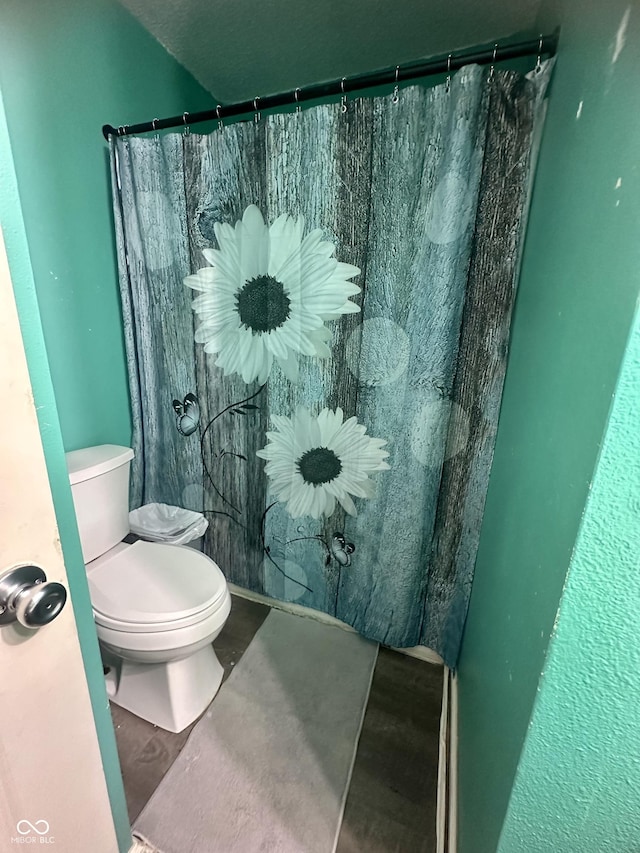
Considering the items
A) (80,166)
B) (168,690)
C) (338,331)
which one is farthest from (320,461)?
(80,166)

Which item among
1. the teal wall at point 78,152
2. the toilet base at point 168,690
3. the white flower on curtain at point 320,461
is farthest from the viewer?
the white flower on curtain at point 320,461

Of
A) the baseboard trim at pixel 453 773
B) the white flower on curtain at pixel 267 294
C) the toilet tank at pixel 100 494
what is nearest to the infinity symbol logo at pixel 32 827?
the toilet tank at pixel 100 494

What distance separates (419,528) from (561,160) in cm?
102

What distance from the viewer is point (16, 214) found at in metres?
0.50

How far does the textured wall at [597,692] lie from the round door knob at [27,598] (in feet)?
2.15

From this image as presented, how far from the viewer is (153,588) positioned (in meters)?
1.20

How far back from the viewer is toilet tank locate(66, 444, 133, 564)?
4.03 feet

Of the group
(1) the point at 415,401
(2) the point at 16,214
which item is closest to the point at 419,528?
(1) the point at 415,401

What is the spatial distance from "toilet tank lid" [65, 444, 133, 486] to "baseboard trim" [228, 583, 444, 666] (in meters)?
0.78

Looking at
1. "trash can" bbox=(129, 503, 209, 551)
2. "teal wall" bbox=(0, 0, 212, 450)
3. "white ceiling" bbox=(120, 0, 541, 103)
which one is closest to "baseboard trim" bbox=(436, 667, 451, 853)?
"trash can" bbox=(129, 503, 209, 551)

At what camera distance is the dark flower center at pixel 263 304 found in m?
1.26

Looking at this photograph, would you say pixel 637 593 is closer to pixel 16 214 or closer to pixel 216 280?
pixel 16 214

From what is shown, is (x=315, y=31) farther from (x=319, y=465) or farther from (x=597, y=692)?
(x=597, y=692)

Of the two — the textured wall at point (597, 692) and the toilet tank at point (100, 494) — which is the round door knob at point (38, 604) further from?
the toilet tank at point (100, 494)
